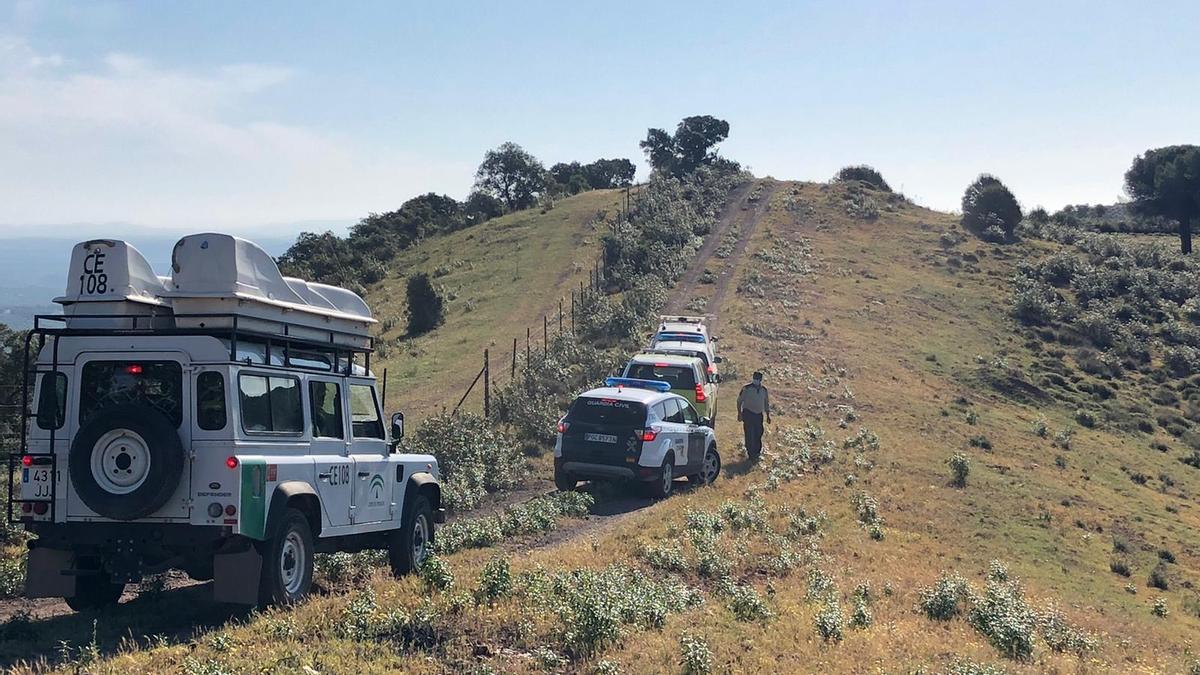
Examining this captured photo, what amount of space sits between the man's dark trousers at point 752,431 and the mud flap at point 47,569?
16.2 metres

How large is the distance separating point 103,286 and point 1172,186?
94.0m

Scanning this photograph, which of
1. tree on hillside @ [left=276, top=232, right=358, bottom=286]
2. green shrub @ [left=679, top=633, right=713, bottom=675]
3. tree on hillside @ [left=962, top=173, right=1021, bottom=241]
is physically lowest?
green shrub @ [left=679, top=633, right=713, bottom=675]

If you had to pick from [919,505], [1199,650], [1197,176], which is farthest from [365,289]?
[1197,176]

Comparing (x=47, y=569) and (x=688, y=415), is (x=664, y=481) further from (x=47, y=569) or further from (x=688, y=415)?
(x=47, y=569)

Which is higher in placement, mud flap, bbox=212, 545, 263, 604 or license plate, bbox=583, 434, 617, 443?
license plate, bbox=583, 434, 617, 443

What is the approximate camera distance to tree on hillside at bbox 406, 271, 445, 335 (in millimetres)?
53344

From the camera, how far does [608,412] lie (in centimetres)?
1862

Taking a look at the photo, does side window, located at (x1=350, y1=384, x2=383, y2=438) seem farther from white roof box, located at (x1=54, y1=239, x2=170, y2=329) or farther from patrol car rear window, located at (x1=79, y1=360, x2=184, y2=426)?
white roof box, located at (x1=54, y1=239, x2=170, y2=329)

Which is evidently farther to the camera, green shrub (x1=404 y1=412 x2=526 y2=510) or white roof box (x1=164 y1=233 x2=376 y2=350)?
green shrub (x1=404 y1=412 x2=526 y2=510)

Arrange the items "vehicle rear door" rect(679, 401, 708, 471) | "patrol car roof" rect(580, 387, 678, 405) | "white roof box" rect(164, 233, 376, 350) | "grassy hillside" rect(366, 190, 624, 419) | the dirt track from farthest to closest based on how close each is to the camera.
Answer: "grassy hillside" rect(366, 190, 624, 419) → "vehicle rear door" rect(679, 401, 708, 471) → "patrol car roof" rect(580, 387, 678, 405) → the dirt track → "white roof box" rect(164, 233, 376, 350)

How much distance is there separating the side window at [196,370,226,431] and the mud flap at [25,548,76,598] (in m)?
1.72

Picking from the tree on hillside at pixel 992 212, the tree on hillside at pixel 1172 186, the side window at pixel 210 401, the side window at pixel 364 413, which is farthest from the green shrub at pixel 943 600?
the tree on hillside at pixel 1172 186

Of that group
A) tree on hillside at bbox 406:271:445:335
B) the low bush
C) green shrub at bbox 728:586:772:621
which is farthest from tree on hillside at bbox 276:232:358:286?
green shrub at bbox 728:586:772:621

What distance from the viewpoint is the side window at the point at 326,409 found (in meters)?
10.6
